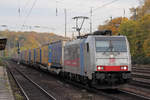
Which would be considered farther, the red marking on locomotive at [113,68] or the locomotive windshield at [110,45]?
the locomotive windshield at [110,45]

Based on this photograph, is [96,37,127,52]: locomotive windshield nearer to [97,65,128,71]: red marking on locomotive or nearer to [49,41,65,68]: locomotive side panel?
[97,65,128,71]: red marking on locomotive

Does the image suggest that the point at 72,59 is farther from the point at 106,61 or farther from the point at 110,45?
the point at 106,61

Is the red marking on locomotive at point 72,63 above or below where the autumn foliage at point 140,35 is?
below

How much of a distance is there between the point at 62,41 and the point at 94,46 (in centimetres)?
808

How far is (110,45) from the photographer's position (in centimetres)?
1377

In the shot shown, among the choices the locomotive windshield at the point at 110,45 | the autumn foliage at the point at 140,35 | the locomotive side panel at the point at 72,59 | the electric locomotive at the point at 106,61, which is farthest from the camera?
the autumn foliage at the point at 140,35

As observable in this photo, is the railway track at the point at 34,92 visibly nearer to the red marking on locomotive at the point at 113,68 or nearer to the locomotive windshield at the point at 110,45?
the red marking on locomotive at the point at 113,68

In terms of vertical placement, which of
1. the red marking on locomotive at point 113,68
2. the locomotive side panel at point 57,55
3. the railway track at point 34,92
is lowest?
the railway track at point 34,92

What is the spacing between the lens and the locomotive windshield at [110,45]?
13.7m

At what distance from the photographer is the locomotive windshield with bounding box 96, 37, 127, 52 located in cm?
1366

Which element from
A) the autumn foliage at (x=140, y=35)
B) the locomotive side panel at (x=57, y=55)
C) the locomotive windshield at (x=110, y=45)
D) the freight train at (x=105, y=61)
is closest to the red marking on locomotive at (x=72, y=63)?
the freight train at (x=105, y=61)

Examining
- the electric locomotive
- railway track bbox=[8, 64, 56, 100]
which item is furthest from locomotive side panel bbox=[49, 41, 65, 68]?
the electric locomotive

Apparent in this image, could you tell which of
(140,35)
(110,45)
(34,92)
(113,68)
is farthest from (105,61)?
(140,35)

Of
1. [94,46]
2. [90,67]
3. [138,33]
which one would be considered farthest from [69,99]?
[138,33]
